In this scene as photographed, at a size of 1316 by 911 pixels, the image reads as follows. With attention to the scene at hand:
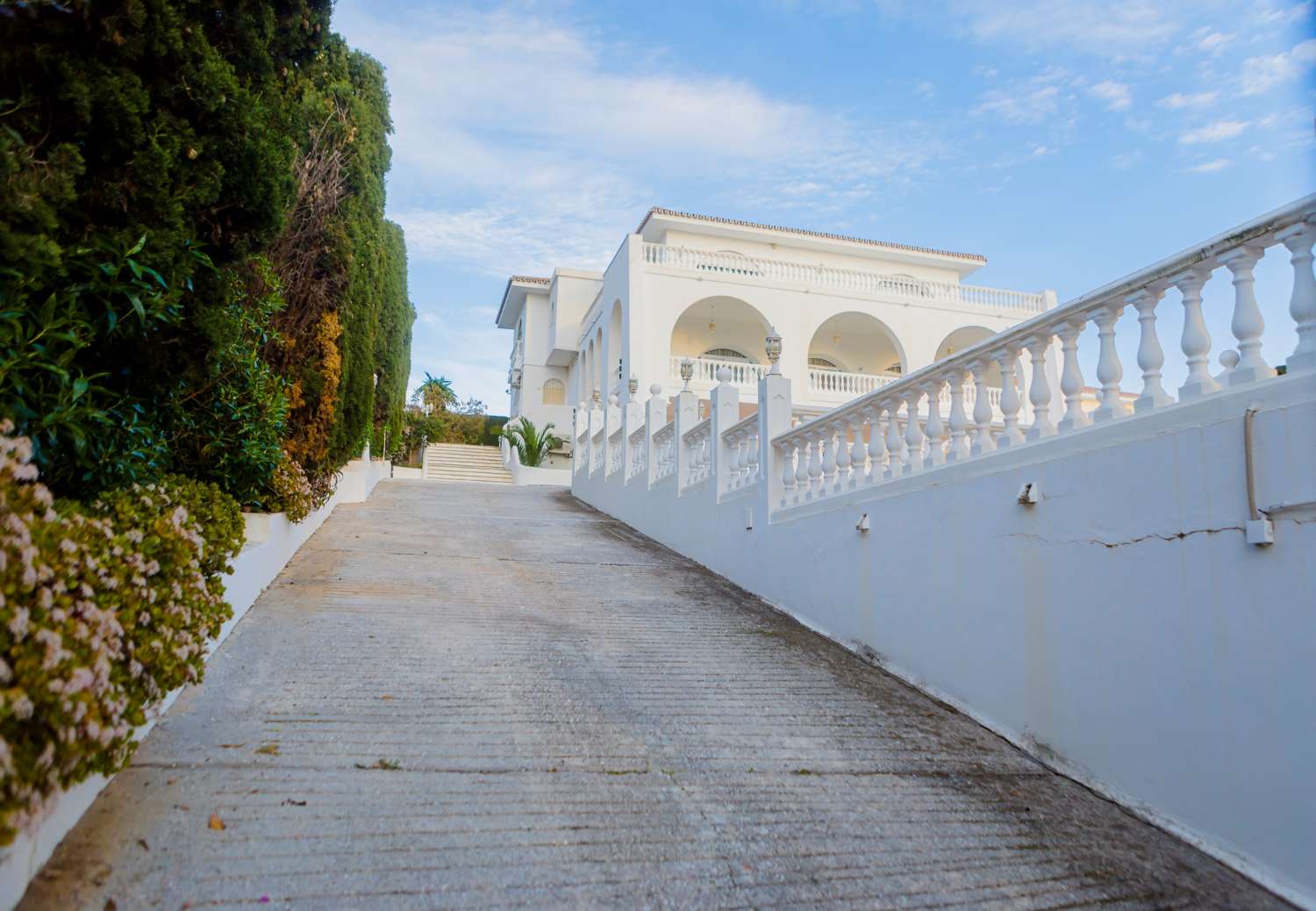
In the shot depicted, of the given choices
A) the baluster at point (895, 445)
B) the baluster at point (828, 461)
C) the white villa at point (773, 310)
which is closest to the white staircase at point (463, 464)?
the white villa at point (773, 310)

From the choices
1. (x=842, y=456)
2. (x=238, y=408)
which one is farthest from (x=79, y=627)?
(x=842, y=456)

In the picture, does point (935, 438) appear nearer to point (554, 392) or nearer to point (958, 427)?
point (958, 427)

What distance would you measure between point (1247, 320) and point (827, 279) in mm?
17865

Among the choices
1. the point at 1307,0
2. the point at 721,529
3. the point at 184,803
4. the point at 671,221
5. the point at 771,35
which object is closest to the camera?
the point at 1307,0

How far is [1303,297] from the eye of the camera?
9.94 feet

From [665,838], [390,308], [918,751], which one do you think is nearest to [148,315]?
[665,838]

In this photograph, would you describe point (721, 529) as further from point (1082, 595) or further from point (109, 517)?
point (109, 517)

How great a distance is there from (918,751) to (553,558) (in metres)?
5.01

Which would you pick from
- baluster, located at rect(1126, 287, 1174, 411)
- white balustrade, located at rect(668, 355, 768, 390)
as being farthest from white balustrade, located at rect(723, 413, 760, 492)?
white balustrade, located at rect(668, 355, 768, 390)

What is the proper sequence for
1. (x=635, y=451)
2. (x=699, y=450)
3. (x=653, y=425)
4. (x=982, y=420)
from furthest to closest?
(x=635, y=451) → (x=653, y=425) → (x=699, y=450) → (x=982, y=420)

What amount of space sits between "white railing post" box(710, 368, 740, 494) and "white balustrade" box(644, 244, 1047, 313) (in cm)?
1159

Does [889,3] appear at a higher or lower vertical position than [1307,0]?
higher

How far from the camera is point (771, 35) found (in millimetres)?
7336

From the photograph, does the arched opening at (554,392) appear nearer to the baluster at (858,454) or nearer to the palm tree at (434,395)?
the palm tree at (434,395)
